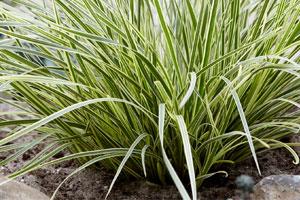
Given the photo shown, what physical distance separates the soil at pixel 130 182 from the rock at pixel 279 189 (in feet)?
0.43

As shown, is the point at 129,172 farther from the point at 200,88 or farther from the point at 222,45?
the point at 222,45

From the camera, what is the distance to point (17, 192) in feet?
4.26

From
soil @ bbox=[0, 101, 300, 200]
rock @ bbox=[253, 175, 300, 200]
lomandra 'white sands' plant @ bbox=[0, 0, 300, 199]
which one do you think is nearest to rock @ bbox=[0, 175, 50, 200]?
lomandra 'white sands' plant @ bbox=[0, 0, 300, 199]

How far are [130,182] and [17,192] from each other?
428mm

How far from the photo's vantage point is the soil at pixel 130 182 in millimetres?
1549

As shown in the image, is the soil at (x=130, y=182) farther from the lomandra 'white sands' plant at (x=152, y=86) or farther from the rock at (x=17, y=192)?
the rock at (x=17, y=192)

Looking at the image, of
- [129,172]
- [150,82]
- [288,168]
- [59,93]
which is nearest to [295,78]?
[288,168]

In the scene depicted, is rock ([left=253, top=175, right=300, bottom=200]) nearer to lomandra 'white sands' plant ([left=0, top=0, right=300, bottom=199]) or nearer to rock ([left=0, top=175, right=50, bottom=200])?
lomandra 'white sands' plant ([left=0, top=0, right=300, bottom=199])

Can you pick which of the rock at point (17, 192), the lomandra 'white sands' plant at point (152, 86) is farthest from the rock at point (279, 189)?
the rock at point (17, 192)

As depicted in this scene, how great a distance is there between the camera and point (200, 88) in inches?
54.6

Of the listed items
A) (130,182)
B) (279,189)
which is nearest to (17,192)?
(130,182)

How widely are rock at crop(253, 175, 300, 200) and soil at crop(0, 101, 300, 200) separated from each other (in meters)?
0.13

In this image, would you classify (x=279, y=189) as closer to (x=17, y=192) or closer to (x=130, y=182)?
(x=130, y=182)

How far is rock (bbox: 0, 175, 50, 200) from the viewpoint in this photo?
1260mm
